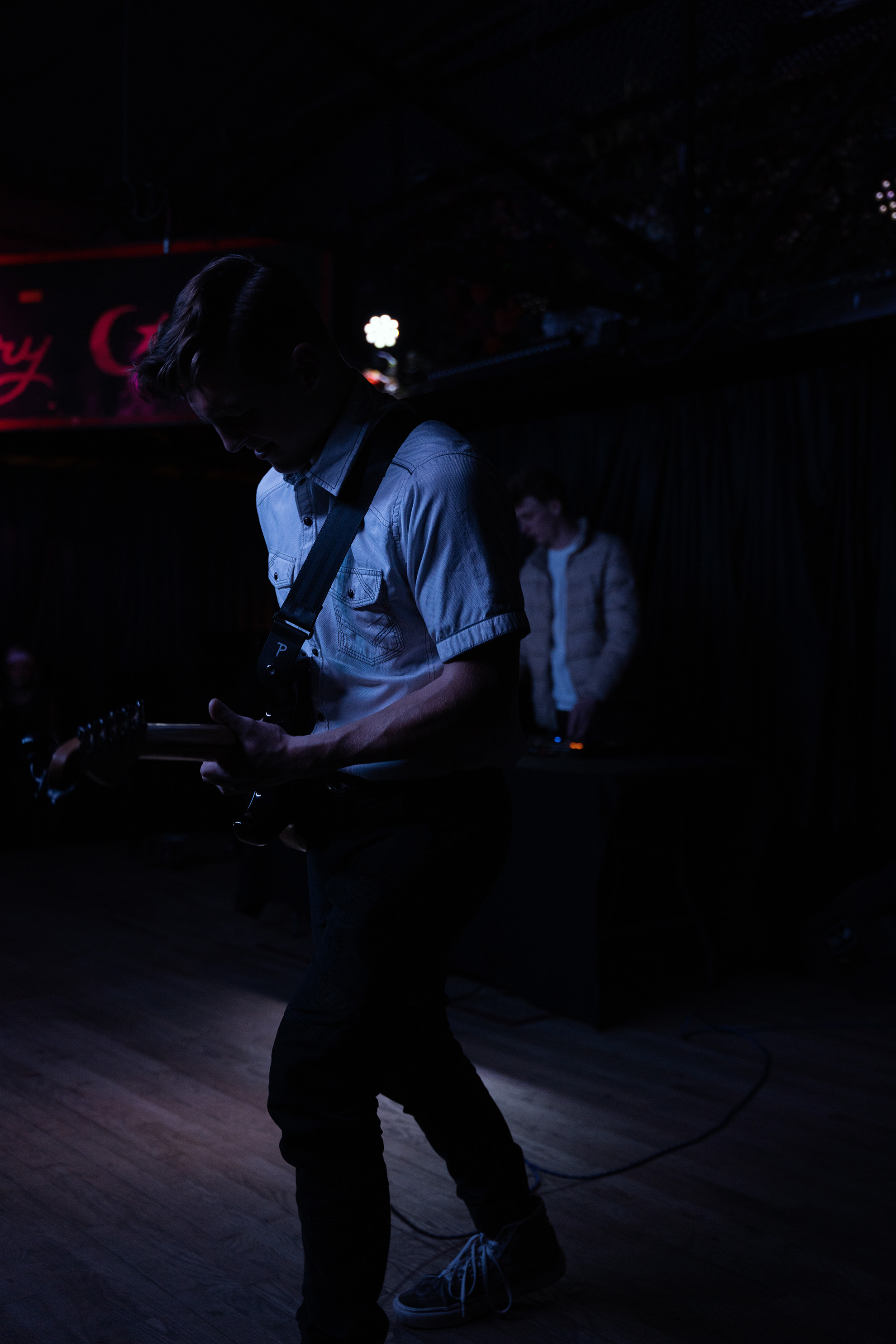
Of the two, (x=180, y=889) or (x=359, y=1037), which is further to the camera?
(x=180, y=889)

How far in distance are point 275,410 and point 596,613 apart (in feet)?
9.22

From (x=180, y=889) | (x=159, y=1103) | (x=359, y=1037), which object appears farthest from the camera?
(x=180, y=889)

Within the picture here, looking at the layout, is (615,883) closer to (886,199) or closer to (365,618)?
(365,618)

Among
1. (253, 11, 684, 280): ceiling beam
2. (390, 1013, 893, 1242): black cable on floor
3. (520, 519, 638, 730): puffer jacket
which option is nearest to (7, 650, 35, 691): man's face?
(520, 519, 638, 730): puffer jacket

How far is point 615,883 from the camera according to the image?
3402mm

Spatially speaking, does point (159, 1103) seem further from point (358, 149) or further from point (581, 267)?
point (358, 149)

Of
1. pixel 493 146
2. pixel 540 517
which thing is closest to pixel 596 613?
pixel 540 517

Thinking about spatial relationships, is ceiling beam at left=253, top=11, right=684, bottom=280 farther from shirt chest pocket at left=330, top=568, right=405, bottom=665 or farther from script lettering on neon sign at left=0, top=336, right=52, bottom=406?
script lettering on neon sign at left=0, top=336, right=52, bottom=406

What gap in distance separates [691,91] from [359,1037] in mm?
4259

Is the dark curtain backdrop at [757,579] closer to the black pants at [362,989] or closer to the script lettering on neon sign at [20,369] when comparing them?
the script lettering on neon sign at [20,369]

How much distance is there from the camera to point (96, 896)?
5.32m

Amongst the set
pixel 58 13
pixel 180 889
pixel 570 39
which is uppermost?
pixel 58 13

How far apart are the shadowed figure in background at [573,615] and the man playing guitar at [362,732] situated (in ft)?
7.86

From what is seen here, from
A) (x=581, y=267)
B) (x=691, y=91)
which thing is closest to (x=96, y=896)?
(x=581, y=267)
